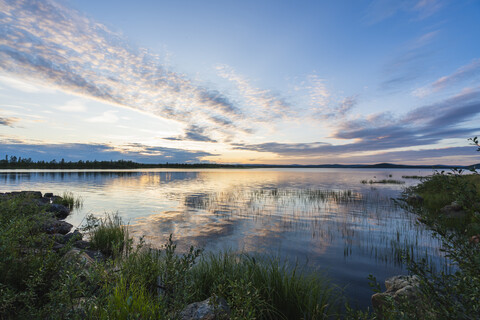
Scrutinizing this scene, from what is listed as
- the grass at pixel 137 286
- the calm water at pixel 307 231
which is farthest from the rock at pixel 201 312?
the calm water at pixel 307 231

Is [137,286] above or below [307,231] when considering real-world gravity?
above

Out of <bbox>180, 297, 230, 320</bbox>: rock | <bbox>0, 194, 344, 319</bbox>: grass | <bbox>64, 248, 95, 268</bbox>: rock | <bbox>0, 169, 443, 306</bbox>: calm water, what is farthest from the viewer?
<bbox>0, 169, 443, 306</bbox>: calm water

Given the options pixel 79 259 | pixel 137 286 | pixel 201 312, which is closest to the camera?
pixel 201 312

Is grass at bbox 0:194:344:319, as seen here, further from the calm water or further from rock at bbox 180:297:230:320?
the calm water

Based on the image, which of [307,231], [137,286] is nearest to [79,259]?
[137,286]

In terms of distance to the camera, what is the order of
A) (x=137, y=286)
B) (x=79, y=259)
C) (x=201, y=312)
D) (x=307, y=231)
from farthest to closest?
1. (x=307, y=231)
2. (x=137, y=286)
3. (x=79, y=259)
4. (x=201, y=312)

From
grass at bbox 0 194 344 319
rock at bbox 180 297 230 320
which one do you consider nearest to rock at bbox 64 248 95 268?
grass at bbox 0 194 344 319

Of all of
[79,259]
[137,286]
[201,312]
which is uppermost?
[79,259]

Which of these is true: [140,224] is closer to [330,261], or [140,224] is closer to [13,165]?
[330,261]

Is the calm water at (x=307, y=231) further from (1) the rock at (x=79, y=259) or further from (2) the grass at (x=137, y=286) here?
(1) the rock at (x=79, y=259)

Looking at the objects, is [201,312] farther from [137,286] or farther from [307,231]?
[307,231]

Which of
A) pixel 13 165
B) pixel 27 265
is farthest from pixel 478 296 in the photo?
pixel 13 165

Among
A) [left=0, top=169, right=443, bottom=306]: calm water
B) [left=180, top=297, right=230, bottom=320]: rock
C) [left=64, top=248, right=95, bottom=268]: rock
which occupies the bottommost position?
[left=0, top=169, right=443, bottom=306]: calm water

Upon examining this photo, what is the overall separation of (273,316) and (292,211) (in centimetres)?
1773
